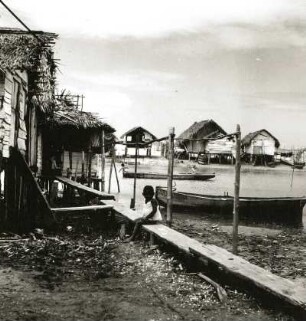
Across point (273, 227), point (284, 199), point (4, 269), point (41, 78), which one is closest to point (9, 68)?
point (41, 78)

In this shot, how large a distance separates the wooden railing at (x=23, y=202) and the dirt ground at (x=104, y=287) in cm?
62

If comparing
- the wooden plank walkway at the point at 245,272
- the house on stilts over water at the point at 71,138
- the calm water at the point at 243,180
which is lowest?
the calm water at the point at 243,180

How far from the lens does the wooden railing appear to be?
8.97 meters

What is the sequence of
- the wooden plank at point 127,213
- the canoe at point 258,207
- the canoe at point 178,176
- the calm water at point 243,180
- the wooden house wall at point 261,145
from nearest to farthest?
the wooden plank at point 127,213 < the canoe at point 258,207 < the calm water at point 243,180 < the canoe at point 178,176 < the wooden house wall at point 261,145

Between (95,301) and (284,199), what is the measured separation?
16817mm

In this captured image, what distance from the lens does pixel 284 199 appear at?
20547mm

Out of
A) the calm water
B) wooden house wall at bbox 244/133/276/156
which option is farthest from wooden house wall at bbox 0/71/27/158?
wooden house wall at bbox 244/133/276/156

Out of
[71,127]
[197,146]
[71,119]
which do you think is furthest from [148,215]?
[197,146]

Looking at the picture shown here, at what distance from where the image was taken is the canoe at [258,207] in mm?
20078

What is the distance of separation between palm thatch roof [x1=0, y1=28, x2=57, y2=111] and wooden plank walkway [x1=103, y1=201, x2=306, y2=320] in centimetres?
499

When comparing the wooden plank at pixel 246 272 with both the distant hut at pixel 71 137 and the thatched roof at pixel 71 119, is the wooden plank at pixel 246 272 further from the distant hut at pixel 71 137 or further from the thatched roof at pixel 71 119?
the thatched roof at pixel 71 119

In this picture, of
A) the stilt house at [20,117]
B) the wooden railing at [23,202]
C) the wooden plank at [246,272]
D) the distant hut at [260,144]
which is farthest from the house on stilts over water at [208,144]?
the wooden plank at [246,272]

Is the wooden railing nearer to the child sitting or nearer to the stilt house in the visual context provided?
the stilt house

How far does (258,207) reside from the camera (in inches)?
791
